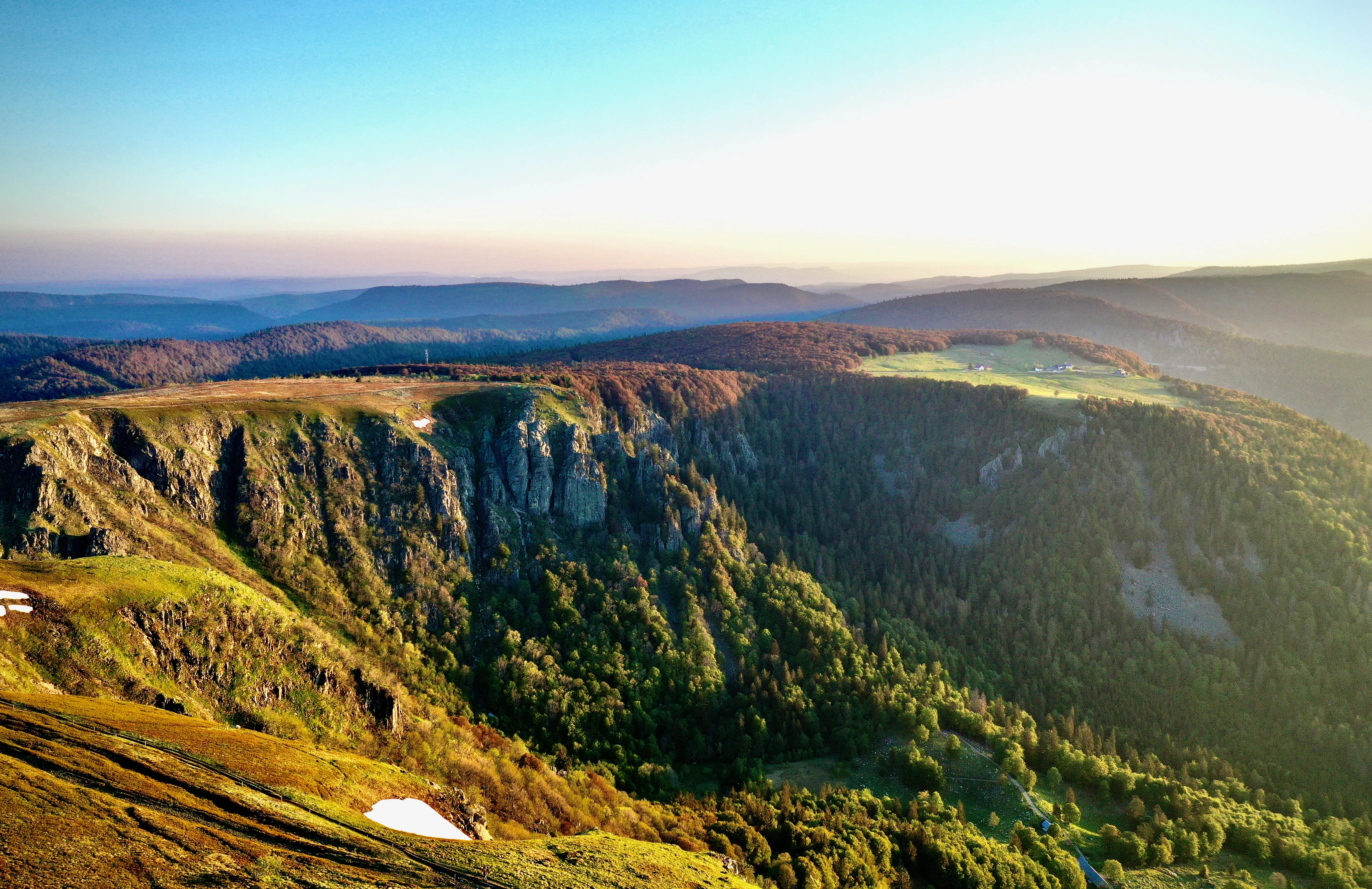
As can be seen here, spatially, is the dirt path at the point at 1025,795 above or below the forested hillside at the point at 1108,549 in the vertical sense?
below

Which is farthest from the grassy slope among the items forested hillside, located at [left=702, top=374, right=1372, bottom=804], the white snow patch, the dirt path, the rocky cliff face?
forested hillside, located at [left=702, top=374, right=1372, bottom=804]

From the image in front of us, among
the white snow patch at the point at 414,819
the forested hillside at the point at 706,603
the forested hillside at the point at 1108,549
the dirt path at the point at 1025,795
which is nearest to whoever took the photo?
the white snow patch at the point at 414,819

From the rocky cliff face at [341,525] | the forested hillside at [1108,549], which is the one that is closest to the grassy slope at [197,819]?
the rocky cliff face at [341,525]

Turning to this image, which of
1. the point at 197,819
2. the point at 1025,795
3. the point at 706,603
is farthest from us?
the point at 706,603

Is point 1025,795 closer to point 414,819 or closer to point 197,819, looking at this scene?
point 414,819

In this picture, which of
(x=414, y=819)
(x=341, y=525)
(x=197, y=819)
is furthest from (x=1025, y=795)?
(x=341, y=525)

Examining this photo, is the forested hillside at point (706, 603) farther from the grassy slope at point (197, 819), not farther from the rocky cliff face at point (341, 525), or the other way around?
the grassy slope at point (197, 819)

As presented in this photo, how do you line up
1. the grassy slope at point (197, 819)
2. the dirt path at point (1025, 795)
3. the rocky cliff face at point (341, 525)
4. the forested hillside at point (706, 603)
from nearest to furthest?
1. the grassy slope at point (197, 819)
2. the rocky cliff face at point (341, 525)
3. the forested hillside at point (706, 603)
4. the dirt path at point (1025, 795)
